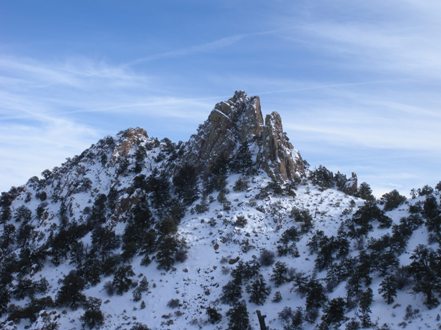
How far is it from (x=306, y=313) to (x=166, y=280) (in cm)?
1667

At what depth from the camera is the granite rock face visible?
6512 centimetres

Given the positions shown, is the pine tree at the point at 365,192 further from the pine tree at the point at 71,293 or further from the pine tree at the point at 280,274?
the pine tree at the point at 71,293

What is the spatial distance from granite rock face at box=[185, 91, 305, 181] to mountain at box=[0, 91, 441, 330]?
22cm

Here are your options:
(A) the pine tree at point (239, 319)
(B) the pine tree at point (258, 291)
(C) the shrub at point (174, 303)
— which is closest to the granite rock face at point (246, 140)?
(B) the pine tree at point (258, 291)

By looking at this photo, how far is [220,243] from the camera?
5341cm

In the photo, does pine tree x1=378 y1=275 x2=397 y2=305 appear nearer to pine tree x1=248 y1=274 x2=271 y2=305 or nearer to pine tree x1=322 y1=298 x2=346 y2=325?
pine tree x1=322 y1=298 x2=346 y2=325

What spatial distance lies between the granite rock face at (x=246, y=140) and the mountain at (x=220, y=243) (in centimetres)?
22

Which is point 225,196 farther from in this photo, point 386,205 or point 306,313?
point 306,313

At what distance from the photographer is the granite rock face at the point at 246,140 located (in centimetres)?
6512

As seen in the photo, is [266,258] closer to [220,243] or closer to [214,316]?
[220,243]

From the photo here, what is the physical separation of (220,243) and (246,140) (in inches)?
858

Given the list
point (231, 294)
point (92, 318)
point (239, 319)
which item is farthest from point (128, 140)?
point (239, 319)

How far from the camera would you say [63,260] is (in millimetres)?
58750

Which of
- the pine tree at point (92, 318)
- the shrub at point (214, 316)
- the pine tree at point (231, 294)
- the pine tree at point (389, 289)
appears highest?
the pine tree at point (389, 289)
